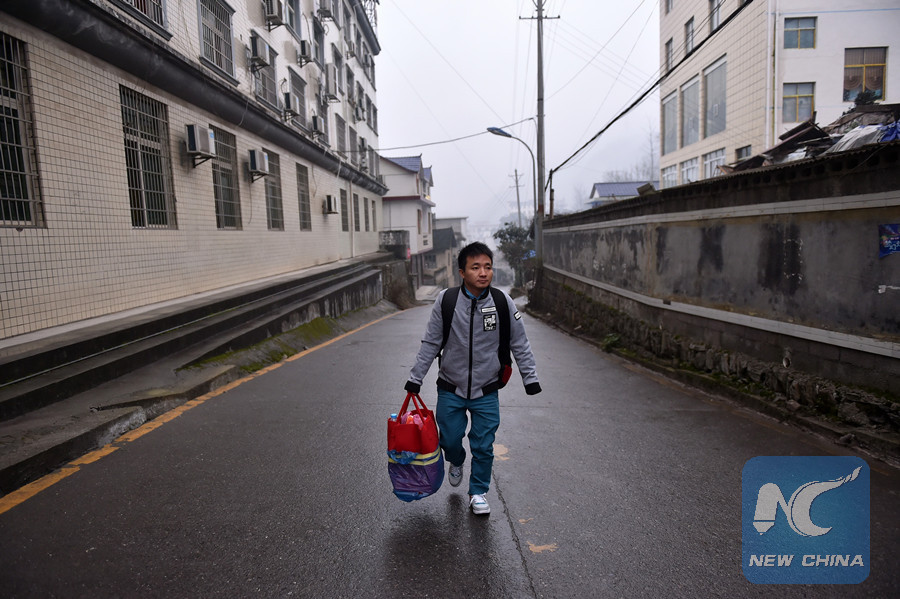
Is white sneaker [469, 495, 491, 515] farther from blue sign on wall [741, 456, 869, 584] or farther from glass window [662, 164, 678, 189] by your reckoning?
glass window [662, 164, 678, 189]

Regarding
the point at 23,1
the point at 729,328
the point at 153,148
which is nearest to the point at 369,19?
the point at 153,148

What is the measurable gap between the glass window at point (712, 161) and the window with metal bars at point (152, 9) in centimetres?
2116

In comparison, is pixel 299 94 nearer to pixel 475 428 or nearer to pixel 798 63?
pixel 475 428

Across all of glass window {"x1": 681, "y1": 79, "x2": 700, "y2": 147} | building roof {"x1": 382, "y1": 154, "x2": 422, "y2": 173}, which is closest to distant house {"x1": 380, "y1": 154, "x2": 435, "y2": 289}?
building roof {"x1": 382, "y1": 154, "x2": 422, "y2": 173}

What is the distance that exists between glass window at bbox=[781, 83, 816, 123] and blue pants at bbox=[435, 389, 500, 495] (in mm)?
22180

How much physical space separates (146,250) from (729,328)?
27.4ft

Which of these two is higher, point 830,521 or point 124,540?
point 124,540

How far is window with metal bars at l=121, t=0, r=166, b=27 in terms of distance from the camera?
831 centimetres

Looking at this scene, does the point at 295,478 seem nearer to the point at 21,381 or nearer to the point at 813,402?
the point at 21,381

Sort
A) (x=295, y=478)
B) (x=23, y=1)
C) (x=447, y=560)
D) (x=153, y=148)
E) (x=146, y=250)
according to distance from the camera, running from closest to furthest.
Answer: (x=447, y=560)
(x=295, y=478)
(x=23, y=1)
(x=146, y=250)
(x=153, y=148)

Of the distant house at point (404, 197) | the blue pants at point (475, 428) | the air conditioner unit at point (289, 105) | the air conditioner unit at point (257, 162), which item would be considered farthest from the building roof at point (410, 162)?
the blue pants at point (475, 428)

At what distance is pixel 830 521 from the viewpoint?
3.13 meters

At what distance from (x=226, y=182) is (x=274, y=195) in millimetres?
2750

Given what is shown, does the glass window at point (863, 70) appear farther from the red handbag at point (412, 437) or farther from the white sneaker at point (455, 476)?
the red handbag at point (412, 437)
